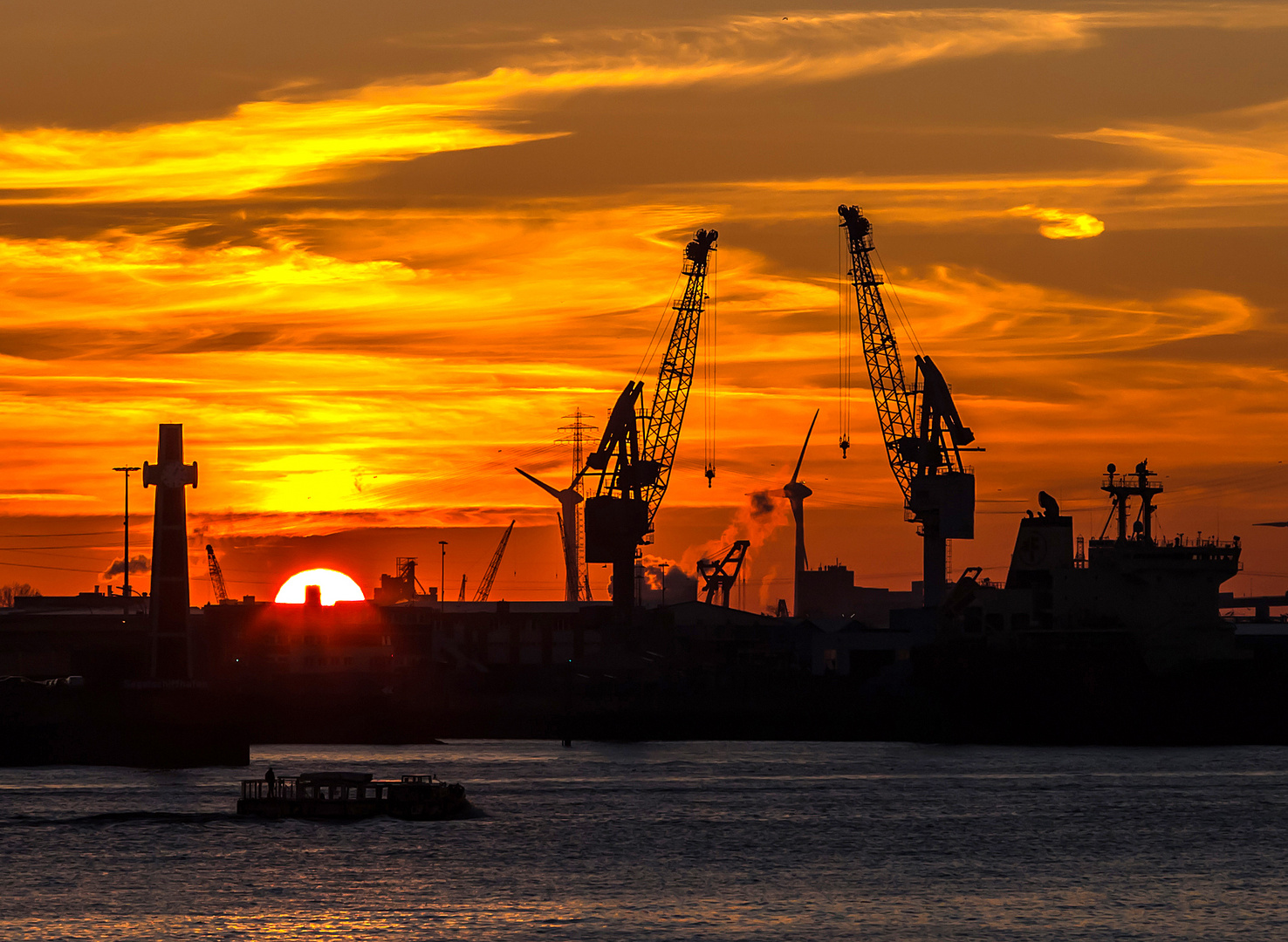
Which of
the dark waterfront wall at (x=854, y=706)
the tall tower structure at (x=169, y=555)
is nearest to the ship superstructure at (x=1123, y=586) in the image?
the dark waterfront wall at (x=854, y=706)

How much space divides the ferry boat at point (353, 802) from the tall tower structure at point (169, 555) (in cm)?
4850

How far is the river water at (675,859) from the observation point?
234ft

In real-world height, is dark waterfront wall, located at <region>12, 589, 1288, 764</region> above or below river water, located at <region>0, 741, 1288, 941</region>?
above

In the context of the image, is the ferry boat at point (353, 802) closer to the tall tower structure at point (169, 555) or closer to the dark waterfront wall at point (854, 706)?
the dark waterfront wall at point (854, 706)

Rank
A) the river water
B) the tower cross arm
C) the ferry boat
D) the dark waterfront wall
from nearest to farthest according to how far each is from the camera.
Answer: the river water < the ferry boat < the dark waterfront wall < the tower cross arm

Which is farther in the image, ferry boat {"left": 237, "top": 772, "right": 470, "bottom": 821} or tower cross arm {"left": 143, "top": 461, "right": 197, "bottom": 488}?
tower cross arm {"left": 143, "top": 461, "right": 197, "bottom": 488}

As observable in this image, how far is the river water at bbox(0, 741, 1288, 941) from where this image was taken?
71.4 m

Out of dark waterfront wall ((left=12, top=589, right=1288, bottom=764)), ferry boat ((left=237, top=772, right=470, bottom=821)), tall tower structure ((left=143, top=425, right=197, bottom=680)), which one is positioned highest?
tall tower structure ((left=143, top=425, right=197, bottom=680))

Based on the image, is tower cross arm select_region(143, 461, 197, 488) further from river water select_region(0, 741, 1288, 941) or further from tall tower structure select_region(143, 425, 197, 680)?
river water select_region(0, 741, 1288, 941)

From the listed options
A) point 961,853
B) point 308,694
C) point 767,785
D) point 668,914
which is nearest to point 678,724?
point 308,694

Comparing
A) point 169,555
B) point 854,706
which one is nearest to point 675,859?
point 169,555

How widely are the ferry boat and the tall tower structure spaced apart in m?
48.5

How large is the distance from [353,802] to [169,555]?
54081 mm

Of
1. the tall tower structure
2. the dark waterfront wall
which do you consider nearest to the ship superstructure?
the dark waterfront wall
